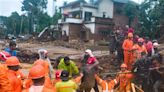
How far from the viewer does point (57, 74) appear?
8.67 metres

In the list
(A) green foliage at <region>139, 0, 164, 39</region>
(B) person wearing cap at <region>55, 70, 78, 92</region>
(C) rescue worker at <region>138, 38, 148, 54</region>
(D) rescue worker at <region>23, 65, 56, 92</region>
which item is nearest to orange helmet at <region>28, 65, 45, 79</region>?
(D) rescue worker at <region>23, 65, 56, 92</region>

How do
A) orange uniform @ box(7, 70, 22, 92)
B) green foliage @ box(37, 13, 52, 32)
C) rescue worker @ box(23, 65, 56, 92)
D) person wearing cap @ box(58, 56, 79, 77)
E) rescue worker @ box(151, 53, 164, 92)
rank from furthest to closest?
green foliage @ box(37, 13, 52, 32) < rescue worker @ box(151, 53, 164, 92) < person wearing cap @ box(58, 56, 79, 77) < orange uniform @ box(7, 70, 22, 92) < rescue worker @ box(23, 65, 56, 92)

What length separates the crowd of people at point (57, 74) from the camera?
5.49 meters

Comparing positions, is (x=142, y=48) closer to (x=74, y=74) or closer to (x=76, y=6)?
(x=74, y=74)

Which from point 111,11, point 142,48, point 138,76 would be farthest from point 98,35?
point 138,76

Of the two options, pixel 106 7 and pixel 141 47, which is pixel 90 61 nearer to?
pixel 141 47

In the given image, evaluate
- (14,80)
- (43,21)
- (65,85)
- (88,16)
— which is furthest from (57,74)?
(43,21)

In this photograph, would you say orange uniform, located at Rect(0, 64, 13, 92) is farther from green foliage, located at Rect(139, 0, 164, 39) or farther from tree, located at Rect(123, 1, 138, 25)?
tree, located at Rect(123, 1, 138, 25)

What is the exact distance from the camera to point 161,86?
10555mm

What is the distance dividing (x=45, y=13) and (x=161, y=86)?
4663cm

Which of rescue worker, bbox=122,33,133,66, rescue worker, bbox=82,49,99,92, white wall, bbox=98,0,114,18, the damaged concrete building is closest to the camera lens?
rescue worker, bbox=82,49,99,92

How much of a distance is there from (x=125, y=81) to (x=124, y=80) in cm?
4

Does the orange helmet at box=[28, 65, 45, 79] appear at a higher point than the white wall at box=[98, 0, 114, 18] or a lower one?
lower

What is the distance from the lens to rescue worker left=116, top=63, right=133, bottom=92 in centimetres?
1088
